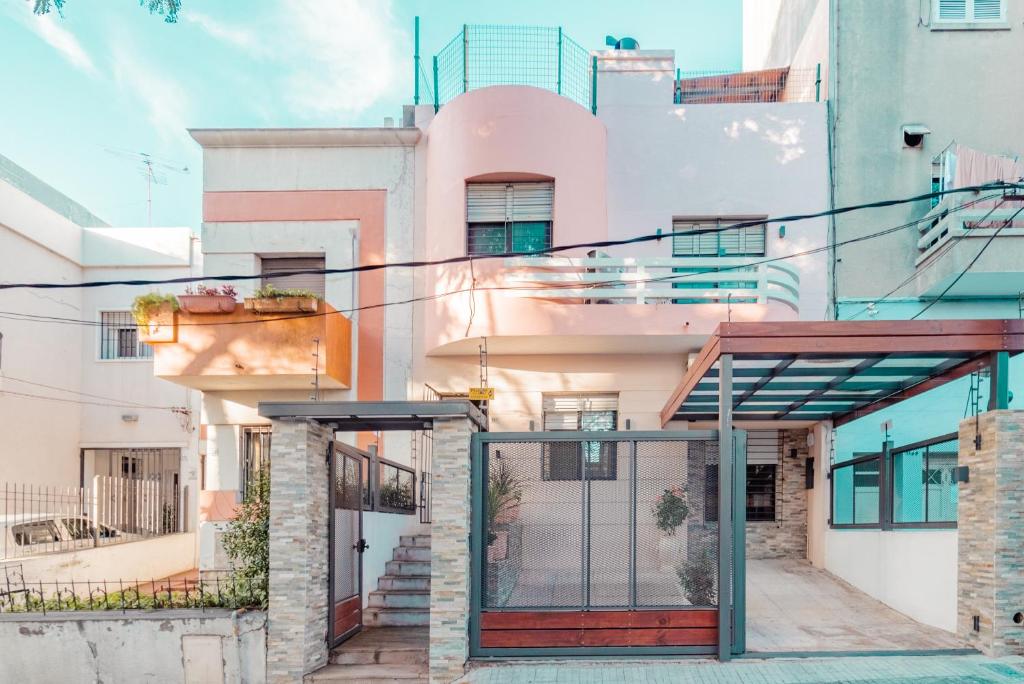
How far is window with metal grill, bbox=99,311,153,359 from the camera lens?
62.4 feet

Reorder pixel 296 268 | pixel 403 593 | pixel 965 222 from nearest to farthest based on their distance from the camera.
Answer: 1. pixel 403 593
2. pixel 965 222
3. pixel 296 268

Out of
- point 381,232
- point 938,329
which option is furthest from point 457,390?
point 938,329

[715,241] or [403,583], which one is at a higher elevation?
[715,241]

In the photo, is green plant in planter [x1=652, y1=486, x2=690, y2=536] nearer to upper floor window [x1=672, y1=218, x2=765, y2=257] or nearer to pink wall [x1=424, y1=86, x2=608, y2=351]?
pink wall [x1=424, y1=86, x2=608, y2=351]

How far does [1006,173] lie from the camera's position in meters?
13.0

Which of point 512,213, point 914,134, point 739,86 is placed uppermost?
point 739,86

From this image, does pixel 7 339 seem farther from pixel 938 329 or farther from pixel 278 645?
pixel 938 329

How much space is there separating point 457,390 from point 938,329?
7.78 m

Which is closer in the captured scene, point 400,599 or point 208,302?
point 400,599

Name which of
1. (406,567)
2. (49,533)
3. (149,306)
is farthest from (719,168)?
(49,533)

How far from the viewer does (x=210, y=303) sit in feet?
41.0

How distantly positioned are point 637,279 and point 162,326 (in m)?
A: 7.46

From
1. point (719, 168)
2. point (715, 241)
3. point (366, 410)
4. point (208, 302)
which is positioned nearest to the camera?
point (366, 410)

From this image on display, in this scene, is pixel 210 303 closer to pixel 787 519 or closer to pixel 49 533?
pixel 49 533
